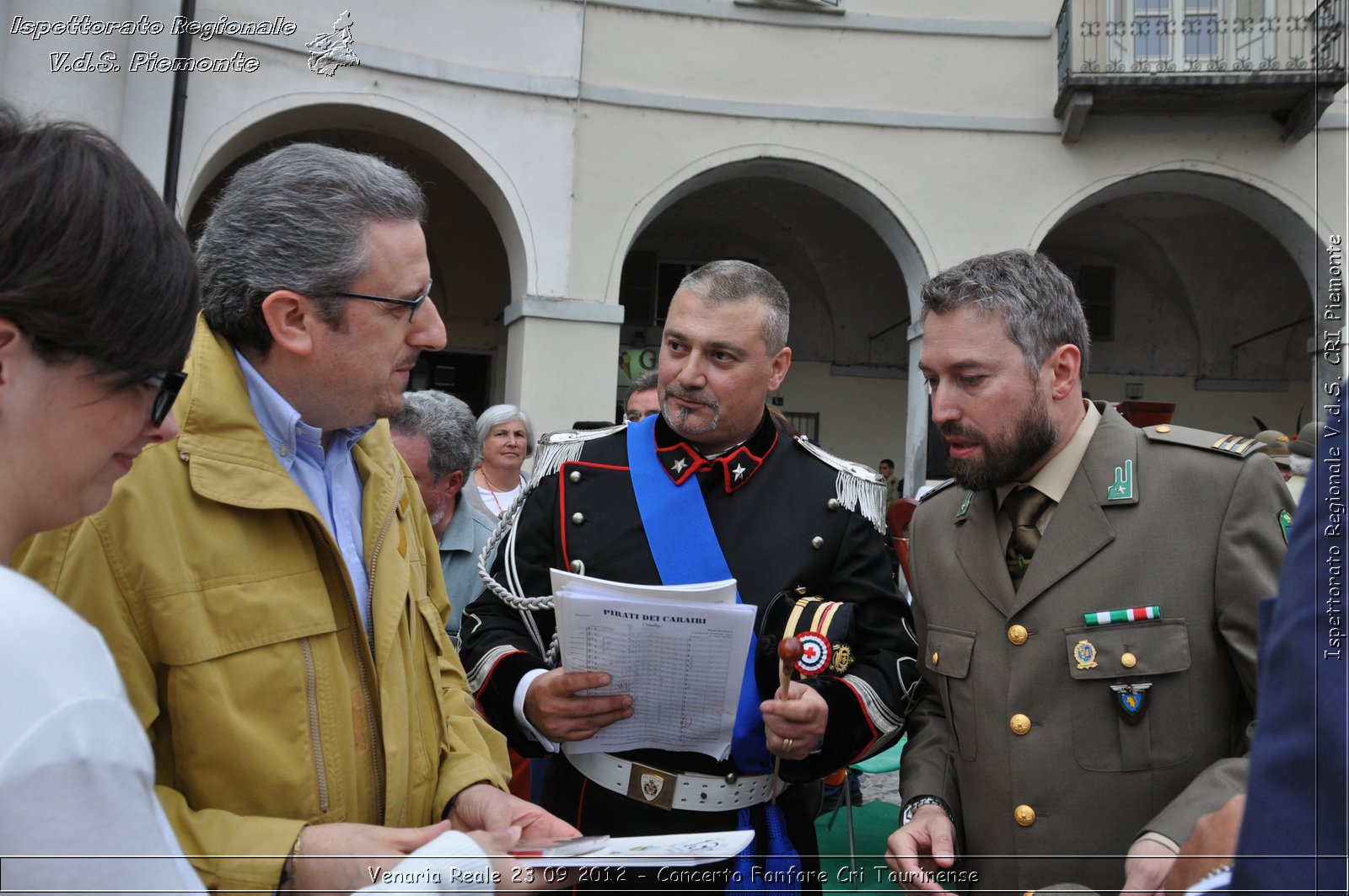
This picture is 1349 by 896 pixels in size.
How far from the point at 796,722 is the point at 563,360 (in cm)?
891

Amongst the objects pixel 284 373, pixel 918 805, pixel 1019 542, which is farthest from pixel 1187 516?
pixel 284 373

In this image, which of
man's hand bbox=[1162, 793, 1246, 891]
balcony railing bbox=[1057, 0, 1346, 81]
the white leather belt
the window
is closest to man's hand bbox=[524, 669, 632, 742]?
the white leather belt

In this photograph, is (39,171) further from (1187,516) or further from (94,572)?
(1187,516)

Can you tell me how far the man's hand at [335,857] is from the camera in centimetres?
145

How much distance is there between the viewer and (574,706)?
2.13m

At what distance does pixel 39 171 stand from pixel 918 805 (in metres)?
1.98

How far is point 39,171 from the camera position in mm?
1096

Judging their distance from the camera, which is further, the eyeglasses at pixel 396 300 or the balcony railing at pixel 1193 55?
the balcony railing at pixel 1193 55

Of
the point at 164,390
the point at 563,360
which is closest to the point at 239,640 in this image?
the point at 164,390

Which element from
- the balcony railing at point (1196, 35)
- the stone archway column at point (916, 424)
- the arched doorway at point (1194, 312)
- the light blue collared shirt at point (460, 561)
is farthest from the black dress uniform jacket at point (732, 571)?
the arched doorway at point (1194, 312)

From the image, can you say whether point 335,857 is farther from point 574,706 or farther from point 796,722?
point 796,722

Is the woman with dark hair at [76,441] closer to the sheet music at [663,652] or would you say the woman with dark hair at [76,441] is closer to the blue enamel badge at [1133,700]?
the sheet music at [663,652]

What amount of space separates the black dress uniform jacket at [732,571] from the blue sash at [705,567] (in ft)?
0.11

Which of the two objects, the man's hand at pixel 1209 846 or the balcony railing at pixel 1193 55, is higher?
the balcony railing at pixel 1193 55
